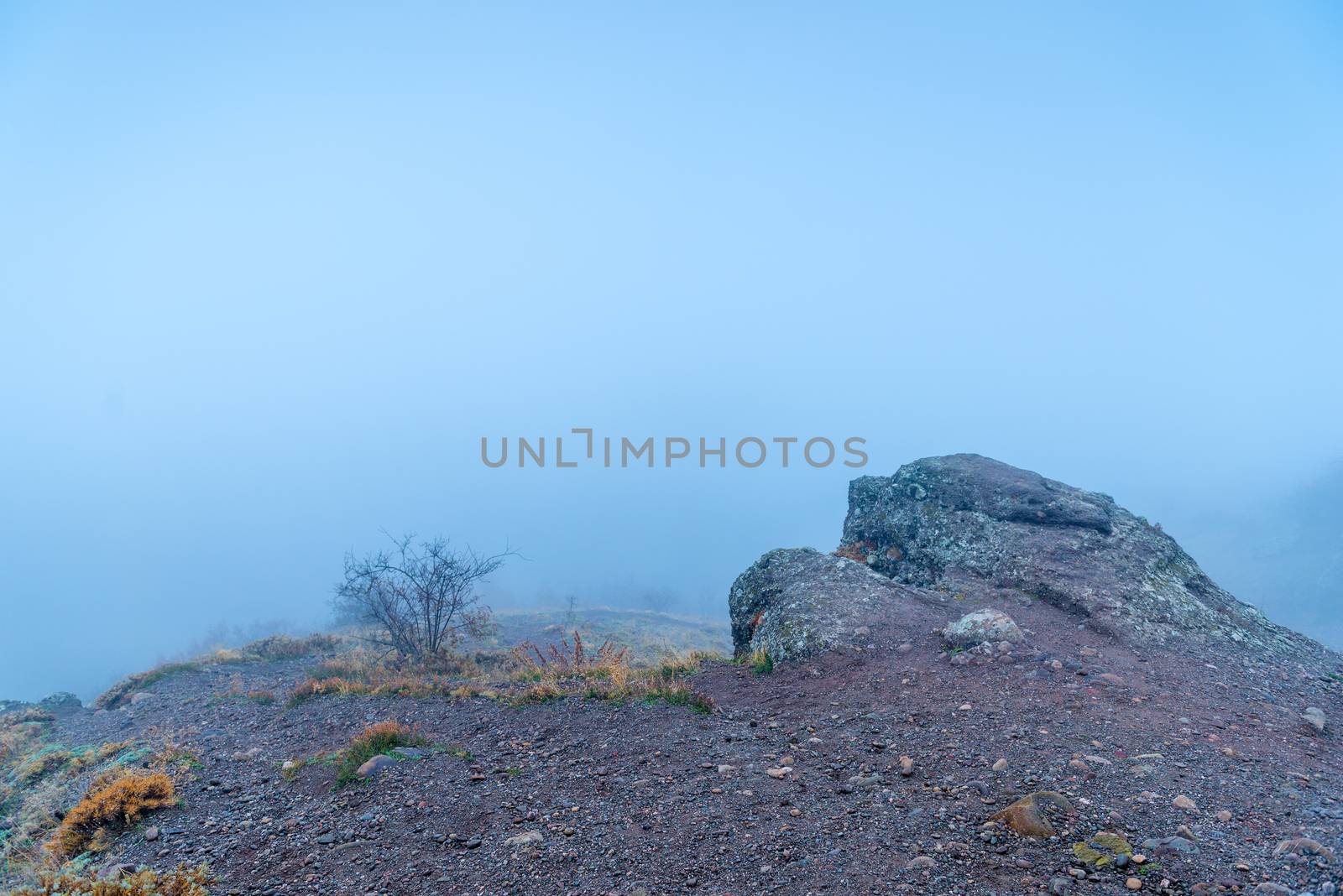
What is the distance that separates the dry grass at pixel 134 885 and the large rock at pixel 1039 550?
455 inches

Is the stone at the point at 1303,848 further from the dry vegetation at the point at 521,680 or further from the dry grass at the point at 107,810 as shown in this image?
the dry grass at the point at 107,810

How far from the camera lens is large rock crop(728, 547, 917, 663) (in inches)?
417

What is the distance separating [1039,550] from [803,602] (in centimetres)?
481

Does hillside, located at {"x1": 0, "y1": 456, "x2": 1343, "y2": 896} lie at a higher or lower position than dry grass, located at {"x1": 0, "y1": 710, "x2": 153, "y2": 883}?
higher

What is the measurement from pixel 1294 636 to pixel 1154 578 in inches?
80.9

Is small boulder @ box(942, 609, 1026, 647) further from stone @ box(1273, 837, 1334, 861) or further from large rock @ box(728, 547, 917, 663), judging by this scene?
stone @ box(1273, 837, 1334, 861)

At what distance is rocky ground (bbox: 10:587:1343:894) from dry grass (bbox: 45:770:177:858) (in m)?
0.33

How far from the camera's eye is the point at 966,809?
5609 mm

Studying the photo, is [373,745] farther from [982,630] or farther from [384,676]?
[982,630]

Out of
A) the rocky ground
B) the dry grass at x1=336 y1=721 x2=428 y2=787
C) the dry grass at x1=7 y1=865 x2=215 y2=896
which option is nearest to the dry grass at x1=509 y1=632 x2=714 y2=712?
the rocky ground

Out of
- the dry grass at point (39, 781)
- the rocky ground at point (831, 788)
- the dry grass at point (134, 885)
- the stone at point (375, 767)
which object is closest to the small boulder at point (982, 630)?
the rocky ground at point (831, 788)

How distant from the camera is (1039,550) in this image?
12328 millimetres

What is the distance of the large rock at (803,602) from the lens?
1060 cm

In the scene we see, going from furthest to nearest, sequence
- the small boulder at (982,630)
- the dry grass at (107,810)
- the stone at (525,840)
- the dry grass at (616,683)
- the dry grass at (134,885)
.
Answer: the small boulder at (982,630) < the dry grass at (616,683) < the dry grass at (107,810) < the stone at (525,840) < the dry grass at (134,885)
